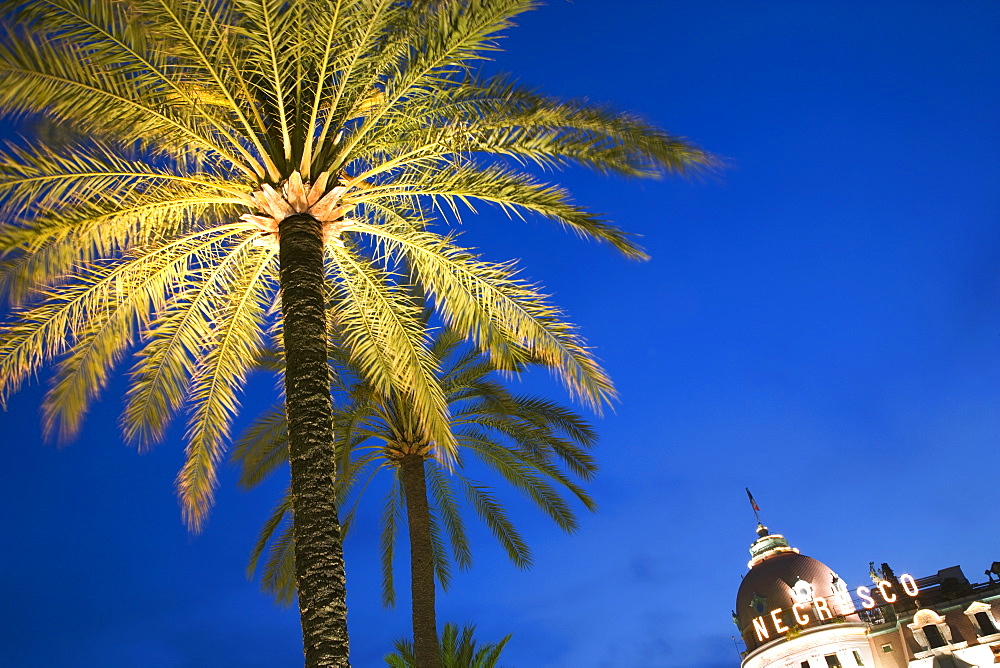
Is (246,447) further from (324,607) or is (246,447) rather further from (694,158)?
(694,158)

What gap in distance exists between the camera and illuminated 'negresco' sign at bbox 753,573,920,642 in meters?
43.8

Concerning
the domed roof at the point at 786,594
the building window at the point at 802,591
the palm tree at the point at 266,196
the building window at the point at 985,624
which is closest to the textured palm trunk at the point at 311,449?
the palm tree at the point at 266,196

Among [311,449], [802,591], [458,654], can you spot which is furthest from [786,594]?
[311,449]

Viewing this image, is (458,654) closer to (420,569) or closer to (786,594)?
(420,569)

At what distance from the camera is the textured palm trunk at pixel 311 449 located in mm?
7359

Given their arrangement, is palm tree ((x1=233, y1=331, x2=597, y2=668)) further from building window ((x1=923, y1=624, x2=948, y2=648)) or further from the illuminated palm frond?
building window ((x1=923, y1=624, x2=948, y2=648))

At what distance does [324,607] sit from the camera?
739cm

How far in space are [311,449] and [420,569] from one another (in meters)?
7.60

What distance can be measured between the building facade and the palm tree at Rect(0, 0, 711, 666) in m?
40.3

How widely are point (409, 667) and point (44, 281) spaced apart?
15.2 m

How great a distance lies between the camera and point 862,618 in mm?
46219

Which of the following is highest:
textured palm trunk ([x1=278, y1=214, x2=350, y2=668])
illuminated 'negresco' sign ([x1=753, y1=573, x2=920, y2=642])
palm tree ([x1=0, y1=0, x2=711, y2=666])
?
illuminated 'negresco' sign ([x1=753, y1=573, x2=920, y2=642])

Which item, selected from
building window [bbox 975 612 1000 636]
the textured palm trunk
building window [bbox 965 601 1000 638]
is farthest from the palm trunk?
building window [bbox 975 612 1000 636]

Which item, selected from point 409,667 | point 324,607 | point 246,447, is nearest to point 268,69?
point 324,607
